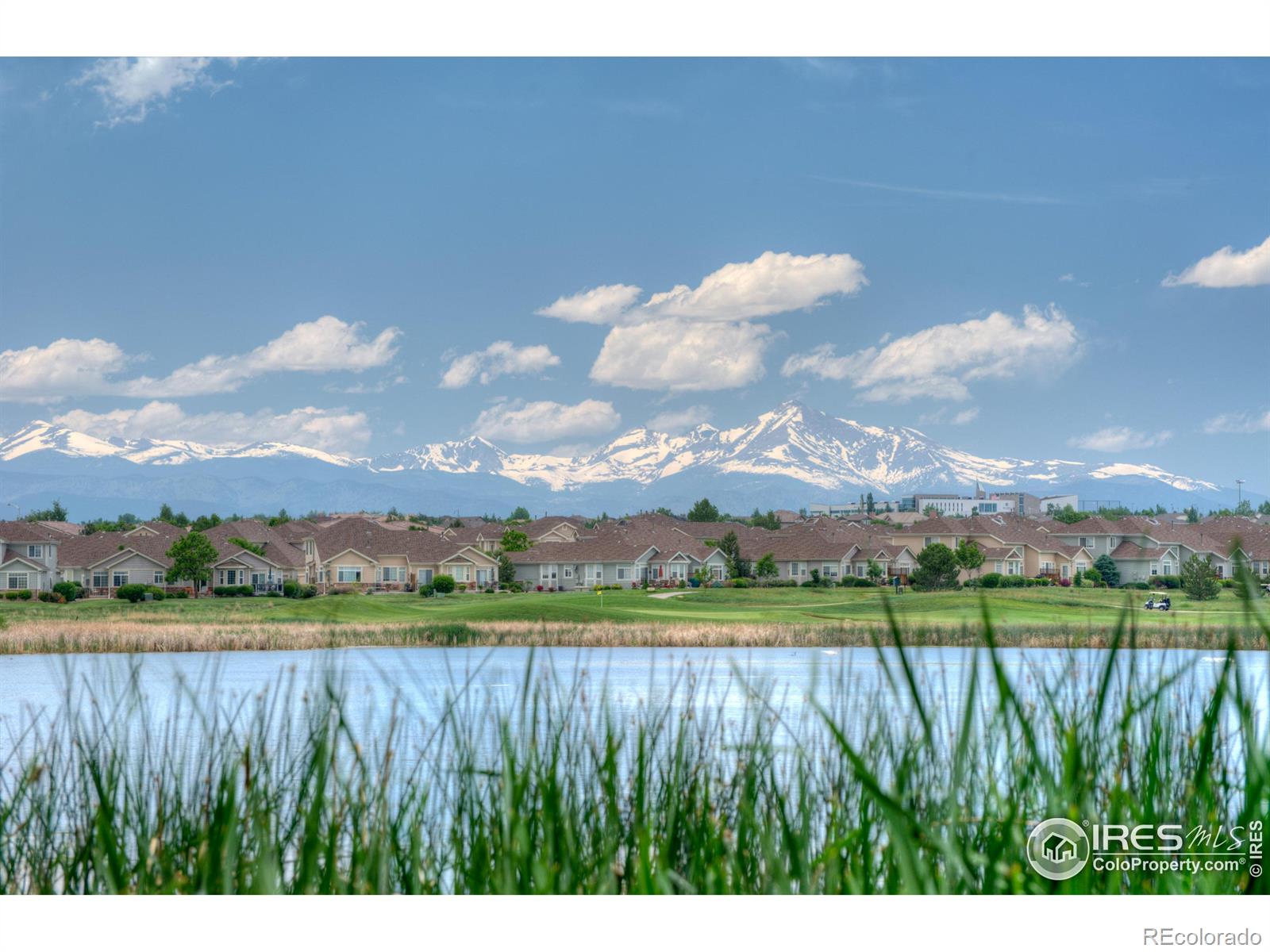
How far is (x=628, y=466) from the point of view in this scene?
→ 2202 inches

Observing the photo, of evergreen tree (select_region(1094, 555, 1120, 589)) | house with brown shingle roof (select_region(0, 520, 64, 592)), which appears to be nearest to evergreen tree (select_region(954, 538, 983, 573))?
evergreen tree (select_region(1094, 555, 1120, 589))

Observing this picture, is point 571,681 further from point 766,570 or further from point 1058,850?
point 766,570

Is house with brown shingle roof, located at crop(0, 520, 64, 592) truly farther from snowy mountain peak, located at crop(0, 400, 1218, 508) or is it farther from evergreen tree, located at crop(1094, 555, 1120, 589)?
evergreen tree, located at crop(1094, 555, 1120, 589)

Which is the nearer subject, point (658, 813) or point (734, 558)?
point (658, 813)

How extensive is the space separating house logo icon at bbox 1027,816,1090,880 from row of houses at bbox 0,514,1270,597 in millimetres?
22496

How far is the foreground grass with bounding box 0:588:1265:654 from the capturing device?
17.2m

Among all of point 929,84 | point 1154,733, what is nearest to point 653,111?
point 929,84

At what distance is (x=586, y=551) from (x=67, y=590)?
17763 millimetres

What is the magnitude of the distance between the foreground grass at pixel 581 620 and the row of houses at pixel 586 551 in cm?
271

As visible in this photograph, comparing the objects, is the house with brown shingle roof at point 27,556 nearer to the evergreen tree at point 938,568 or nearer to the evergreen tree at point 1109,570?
the evergreen tree at point 938,568

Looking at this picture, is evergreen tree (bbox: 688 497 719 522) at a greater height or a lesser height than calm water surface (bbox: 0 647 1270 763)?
greater

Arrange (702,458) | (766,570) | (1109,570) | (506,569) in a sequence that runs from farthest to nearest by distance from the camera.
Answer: (702,458) < (506,569) < (766,570) < (1109,570)

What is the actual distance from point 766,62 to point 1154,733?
404cm

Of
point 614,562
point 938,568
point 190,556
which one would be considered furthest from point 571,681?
point 614,562
